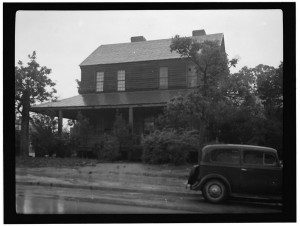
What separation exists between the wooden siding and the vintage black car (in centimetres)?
1687

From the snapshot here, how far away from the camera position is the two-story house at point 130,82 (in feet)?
88.6

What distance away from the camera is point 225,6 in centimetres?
984

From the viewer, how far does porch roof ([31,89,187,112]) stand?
2512 cm

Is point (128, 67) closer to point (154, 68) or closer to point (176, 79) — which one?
point (154, 68)

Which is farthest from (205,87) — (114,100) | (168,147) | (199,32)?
(199,32)

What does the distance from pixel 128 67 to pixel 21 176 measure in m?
15.5

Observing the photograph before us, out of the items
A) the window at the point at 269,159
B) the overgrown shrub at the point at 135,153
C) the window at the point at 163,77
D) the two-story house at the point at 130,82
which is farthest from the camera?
the window at the point at 163,77

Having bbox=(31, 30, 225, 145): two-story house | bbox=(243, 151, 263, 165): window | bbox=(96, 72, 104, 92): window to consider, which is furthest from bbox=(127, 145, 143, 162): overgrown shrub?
bbox=(243, 151, 263, 165): window

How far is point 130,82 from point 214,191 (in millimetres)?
19073

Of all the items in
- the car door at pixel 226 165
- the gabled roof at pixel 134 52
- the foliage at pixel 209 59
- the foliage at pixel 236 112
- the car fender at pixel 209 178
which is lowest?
the car fender at pixel 209 178

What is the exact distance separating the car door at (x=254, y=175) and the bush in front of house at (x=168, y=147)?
311 inches

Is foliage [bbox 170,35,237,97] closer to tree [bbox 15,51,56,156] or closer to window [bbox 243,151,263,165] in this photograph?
window [bbox 243,151,263,165]

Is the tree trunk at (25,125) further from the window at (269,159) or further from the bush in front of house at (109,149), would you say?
the window at (269,159)

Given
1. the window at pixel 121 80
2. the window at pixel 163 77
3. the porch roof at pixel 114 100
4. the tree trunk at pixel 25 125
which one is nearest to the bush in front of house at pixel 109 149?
the porch roof at pixel 114 100
